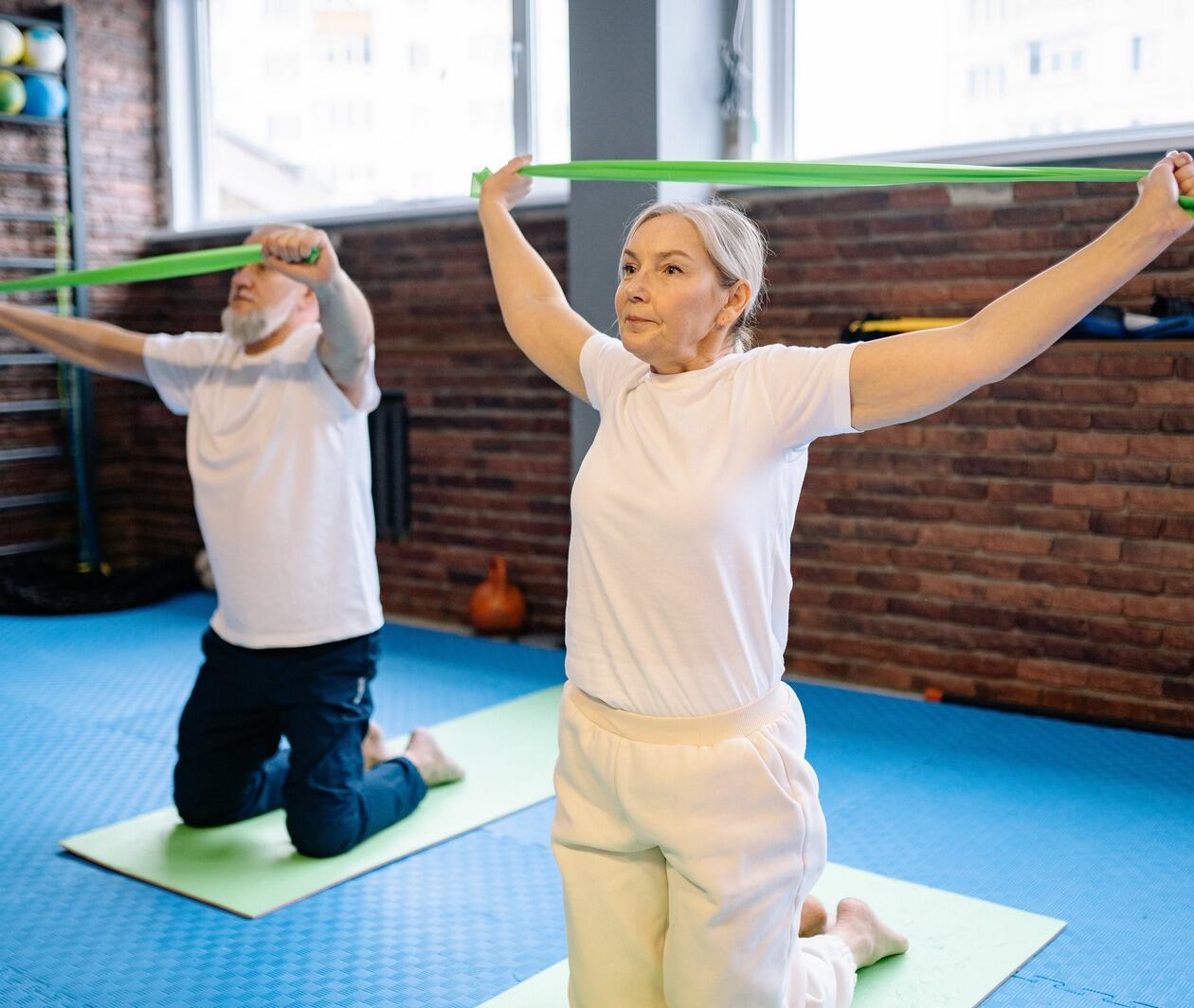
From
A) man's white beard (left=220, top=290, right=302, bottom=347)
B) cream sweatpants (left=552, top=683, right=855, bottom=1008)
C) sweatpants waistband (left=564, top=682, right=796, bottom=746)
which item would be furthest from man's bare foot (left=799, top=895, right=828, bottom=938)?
man's white beard (left=220, top=290, right=302, bottom=347)

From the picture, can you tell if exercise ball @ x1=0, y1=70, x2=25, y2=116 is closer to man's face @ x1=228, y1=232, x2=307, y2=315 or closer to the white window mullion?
the white window mullion

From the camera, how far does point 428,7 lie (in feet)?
17.6

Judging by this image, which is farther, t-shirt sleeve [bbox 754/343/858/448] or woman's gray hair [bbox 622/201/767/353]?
woman's gray hair [bbox 622/201/767/353]

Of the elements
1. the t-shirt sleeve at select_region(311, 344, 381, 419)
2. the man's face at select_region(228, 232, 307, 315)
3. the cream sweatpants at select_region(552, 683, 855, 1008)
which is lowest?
the cream sweatpants at select_region(552, 683, 855, 1008)

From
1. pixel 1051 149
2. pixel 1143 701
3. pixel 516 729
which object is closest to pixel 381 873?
pixel 516 729

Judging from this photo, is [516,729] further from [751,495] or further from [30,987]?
[751,495]

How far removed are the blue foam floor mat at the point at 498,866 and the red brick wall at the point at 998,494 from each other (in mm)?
178

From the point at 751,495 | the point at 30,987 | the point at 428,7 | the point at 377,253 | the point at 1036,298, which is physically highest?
the point at 428,7

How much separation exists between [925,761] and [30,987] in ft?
7.35

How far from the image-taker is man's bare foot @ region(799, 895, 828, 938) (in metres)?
2.21

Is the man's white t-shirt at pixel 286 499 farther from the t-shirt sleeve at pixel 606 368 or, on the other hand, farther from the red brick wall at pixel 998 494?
the red brick wall at pixel 998 494

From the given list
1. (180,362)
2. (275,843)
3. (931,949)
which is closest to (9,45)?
(180,362)

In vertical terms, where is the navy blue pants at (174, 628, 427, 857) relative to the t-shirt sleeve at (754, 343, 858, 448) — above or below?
below

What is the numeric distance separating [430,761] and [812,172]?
1909 mm
